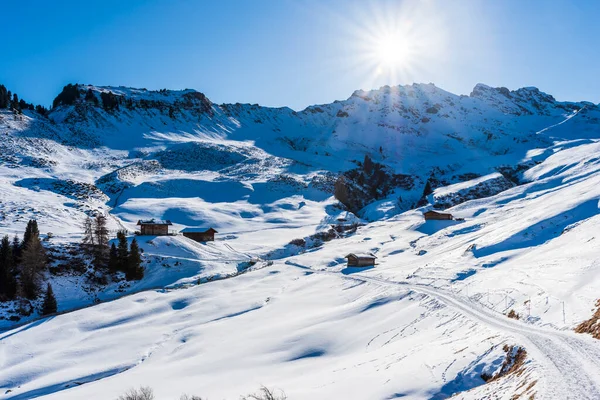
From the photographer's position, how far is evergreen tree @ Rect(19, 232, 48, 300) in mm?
46375

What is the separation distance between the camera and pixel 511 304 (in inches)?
1056

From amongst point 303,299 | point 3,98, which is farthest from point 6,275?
point 3,98

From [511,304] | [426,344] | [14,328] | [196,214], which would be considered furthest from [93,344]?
[196,214]

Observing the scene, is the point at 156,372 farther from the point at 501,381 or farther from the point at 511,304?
the point at 511,304

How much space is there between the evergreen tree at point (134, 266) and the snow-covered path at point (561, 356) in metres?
46.5

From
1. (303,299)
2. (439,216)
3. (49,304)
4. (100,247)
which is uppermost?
(100,247)

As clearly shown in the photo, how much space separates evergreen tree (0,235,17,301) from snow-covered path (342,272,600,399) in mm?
51113

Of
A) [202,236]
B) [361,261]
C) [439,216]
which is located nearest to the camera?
[361,261]

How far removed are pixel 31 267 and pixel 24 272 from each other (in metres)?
0.92

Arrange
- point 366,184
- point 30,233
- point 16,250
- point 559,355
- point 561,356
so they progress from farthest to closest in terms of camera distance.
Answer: point 366,184
point 30,233
point 16,250
point 559,355
point 561,356

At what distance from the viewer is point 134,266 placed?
5531cm

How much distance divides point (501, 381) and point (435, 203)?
387 ft

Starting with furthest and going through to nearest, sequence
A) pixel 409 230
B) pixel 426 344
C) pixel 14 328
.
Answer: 1. pixel 409 230
2. pixel 14 328
3. pixel 426 344

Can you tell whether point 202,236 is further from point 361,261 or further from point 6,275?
point 6,275
